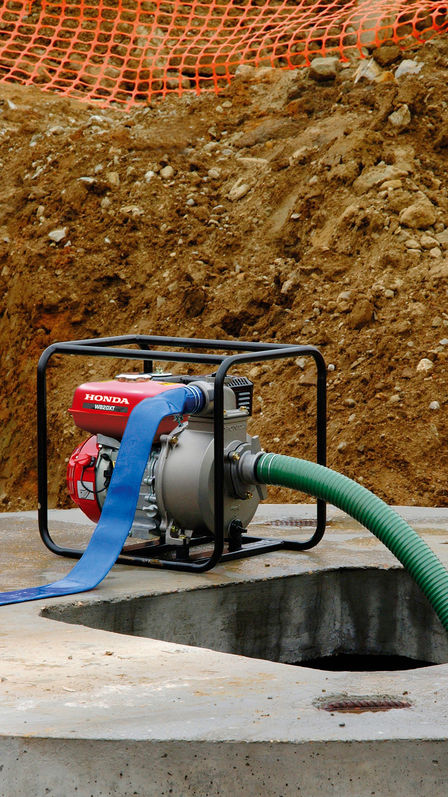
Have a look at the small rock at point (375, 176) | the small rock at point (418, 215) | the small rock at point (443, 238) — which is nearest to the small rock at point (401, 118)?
the small rock at point (375, 176)

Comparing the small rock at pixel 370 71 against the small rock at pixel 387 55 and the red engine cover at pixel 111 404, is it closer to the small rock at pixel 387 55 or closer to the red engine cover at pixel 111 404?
the small rock at pixel 387 55

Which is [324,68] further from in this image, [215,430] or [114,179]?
[215,430]

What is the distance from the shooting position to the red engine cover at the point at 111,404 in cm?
502

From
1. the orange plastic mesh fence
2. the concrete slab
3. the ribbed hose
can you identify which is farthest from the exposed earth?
the ribbed hose

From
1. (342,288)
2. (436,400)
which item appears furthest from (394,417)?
(342,288)

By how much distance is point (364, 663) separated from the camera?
5.23m

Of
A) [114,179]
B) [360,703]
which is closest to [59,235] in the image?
[114,179]

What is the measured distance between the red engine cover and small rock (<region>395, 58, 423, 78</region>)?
19.7 feet

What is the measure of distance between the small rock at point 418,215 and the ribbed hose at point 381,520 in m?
4.95

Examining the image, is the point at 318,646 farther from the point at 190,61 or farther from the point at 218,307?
the point at 190,61

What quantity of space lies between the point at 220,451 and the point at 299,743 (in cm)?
189

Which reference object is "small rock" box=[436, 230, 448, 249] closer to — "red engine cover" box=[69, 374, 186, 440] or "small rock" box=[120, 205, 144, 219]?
"small rock" box=[120, 205, 144, 219]

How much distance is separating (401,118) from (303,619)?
601 cm

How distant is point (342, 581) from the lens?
5.07 meters
